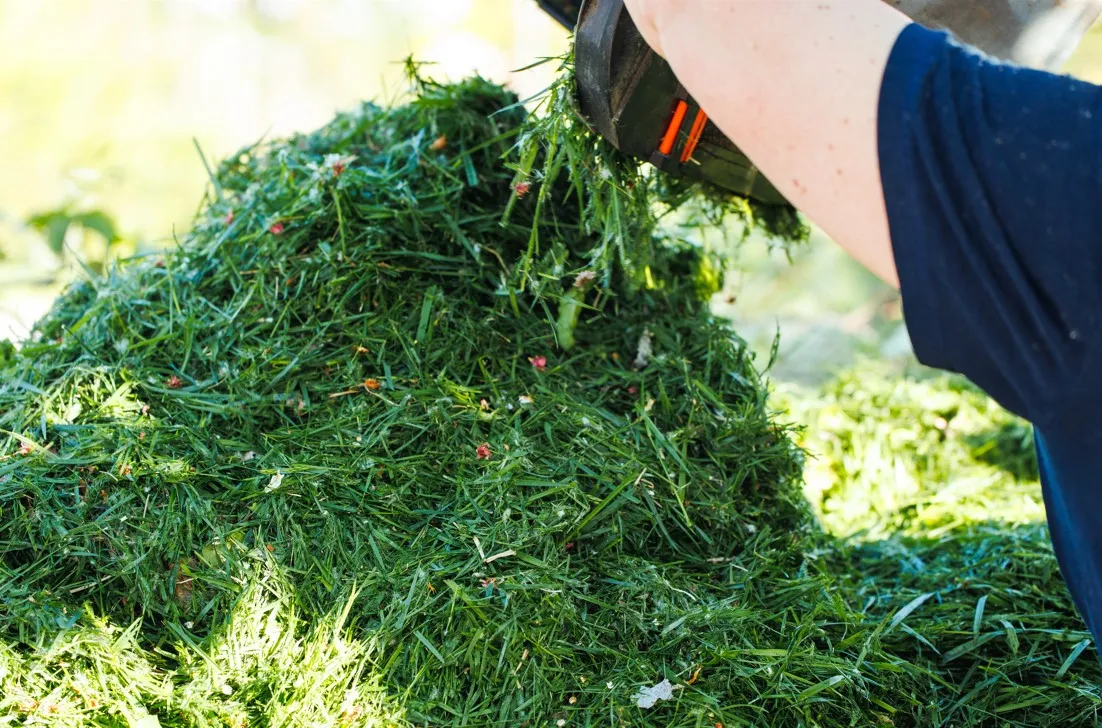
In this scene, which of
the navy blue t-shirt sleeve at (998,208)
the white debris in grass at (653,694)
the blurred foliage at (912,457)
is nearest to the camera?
the navy blue t-shirt sleeve at (998,208)

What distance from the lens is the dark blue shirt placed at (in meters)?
0.87

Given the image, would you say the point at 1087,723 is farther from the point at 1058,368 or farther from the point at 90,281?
the point at 90,281

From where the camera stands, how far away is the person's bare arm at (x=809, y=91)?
93 centimetres

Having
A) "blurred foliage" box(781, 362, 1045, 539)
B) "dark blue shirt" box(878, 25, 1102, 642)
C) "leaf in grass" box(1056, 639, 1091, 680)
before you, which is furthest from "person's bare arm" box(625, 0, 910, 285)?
"blurred foliage" box(781, 362, 1045, 539)

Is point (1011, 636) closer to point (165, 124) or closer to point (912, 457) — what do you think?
point (912, 457)

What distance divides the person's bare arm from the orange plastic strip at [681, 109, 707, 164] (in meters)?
0.44

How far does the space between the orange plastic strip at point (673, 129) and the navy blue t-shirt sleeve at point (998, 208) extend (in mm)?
558

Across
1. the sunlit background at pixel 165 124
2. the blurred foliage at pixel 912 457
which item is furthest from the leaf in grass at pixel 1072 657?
the sunlit background at pixel 165 124

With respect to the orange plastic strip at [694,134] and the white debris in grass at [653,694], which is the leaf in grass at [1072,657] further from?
the orange plastic strip at [694,134]

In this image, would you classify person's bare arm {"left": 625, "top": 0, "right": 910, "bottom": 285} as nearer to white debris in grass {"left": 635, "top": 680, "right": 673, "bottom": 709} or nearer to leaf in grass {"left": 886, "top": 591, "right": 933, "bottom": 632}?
white debris in grass {"left": 635, "top": 680, "right": 673, "bottom": 709}

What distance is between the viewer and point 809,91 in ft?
3.12

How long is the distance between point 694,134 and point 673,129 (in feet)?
0.15

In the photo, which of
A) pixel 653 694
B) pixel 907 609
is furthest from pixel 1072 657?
pixel 653 694

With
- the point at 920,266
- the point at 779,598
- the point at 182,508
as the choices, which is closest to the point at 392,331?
the point at 182,508
